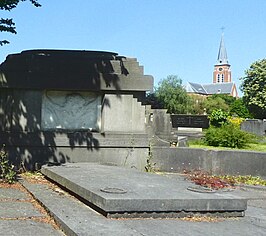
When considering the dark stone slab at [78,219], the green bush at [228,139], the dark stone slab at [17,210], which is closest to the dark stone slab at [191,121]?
the green bush at [228,139]

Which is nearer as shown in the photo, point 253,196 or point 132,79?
point 253,196

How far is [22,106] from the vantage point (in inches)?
379

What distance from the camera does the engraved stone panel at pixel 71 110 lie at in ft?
32.2

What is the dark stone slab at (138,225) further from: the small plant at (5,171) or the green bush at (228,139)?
the green bush at (228,139)

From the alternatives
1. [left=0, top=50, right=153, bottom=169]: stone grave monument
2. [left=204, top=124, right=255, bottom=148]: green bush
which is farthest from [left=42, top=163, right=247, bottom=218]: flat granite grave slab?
[left=204, top=124, right=255, bottom=148]: green bush

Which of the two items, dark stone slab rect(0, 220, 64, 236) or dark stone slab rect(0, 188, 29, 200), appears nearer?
dark stone slab rect(0, 220, 64, 236)

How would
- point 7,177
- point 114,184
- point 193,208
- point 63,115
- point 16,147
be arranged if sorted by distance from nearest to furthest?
point 193,208, point 114,184, point 7,177, point 16,147, point 63,115

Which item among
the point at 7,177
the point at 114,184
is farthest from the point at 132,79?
the point at 114,184

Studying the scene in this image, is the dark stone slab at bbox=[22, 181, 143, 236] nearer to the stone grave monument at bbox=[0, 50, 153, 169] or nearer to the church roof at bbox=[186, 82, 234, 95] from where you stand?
the stone grave monument at bbox=[0, 50, 153, 169]

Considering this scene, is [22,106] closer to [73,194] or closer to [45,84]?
[45,84]

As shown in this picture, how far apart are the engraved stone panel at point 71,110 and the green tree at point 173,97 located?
73528 millimetres

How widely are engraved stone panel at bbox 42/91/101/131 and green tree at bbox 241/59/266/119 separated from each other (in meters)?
52.2

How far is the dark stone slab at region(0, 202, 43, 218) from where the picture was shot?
523 cm

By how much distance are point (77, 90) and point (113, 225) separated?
563 centimetres
